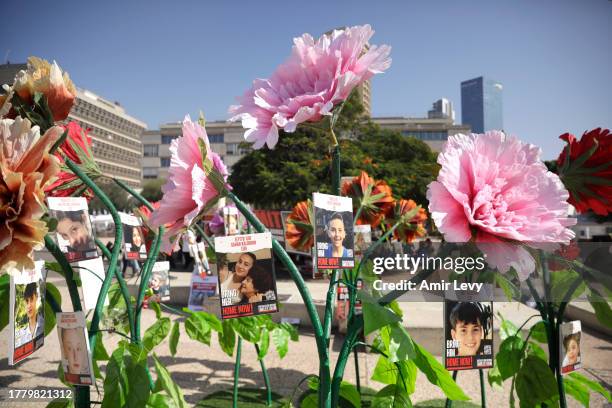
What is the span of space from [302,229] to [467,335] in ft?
2.31

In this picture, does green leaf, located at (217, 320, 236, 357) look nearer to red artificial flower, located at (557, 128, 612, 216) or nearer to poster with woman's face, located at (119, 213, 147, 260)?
poster with woman's face, located at (119, 213, 147, 260)

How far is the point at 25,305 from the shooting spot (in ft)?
3.52

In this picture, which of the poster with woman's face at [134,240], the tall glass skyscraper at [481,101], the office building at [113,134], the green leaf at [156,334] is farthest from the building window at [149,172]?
the tall glass skyscraper at [481,101]

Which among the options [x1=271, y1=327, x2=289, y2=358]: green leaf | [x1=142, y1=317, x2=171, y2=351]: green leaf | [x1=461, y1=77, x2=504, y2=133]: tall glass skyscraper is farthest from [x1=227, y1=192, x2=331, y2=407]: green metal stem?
[x1=461, y1=77, x2=504, y2=133]: tall glass skyscraper

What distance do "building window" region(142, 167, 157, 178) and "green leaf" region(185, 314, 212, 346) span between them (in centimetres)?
7207

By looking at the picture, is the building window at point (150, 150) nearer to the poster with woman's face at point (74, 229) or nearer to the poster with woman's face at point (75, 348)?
the poster with woman's face at point (74, 229)

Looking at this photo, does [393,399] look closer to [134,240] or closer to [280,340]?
[280,340]

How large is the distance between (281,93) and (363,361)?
392 cm

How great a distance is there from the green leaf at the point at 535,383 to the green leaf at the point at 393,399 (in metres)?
0.30

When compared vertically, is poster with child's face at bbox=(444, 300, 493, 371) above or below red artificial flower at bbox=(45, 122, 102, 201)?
below

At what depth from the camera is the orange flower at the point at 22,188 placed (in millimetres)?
607

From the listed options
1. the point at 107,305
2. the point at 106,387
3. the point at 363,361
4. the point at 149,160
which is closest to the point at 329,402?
the point at 106,387

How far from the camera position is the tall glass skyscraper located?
154 m

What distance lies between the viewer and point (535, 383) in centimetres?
108
